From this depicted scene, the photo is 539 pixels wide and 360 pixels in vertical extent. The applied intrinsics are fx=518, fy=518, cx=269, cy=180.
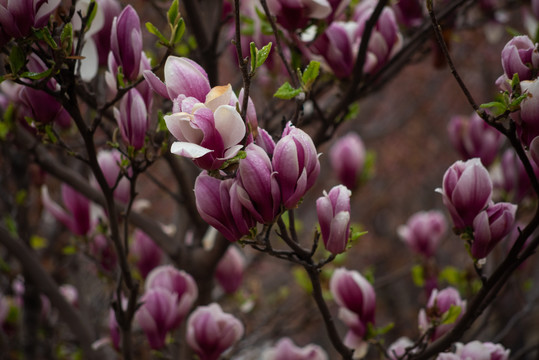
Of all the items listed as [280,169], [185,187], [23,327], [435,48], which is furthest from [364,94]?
[23,327]

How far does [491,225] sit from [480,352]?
211 millimetres

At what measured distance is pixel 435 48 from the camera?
54.8 inches

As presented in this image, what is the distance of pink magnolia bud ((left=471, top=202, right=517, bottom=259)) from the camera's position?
2.43 ft

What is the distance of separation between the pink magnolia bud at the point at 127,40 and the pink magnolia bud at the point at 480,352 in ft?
2.23

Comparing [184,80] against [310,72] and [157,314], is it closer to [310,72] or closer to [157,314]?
[310,72]

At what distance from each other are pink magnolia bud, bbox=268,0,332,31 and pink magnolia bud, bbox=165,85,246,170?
328 mm

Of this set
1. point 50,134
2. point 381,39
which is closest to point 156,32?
point 50,134

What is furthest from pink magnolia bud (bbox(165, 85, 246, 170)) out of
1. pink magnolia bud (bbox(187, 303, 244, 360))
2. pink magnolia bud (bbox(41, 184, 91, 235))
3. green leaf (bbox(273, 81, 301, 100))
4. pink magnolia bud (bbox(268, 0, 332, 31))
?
pink magnolia bud (bbox(41, 184, 91, 235))

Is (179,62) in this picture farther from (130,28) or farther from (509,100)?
(509,100)

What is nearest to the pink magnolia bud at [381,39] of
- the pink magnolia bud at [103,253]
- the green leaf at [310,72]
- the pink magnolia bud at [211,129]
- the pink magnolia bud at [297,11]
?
the pink magnolia bud at [297,11]

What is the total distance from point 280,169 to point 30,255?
82cm

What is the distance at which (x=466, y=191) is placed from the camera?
0.74 m

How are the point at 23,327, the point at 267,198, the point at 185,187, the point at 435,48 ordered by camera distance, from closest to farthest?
the point at 267,198
the point at 185,187
the point at 435,48
the point at 23,327

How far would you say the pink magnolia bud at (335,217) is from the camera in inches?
26.8
